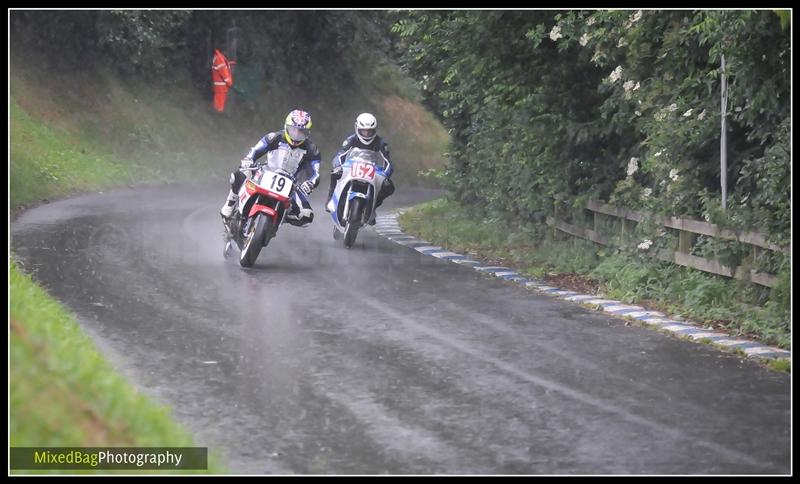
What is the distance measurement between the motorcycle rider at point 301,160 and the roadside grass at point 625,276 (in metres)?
3.00

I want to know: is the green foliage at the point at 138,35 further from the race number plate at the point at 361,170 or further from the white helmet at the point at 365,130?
the race number plate at the point at 361,170

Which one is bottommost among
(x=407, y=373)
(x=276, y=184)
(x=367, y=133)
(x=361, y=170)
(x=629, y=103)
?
(x=407, y=373)

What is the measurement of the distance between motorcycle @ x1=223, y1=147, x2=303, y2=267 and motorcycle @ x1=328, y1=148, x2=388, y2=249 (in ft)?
7.65

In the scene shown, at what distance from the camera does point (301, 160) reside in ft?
57.1

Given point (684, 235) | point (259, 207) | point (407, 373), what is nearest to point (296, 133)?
point (259, 207)

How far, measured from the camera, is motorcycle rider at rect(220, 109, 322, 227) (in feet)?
56.4

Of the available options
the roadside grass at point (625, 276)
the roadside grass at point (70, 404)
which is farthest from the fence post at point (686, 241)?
the roadside grass at point (70, 404)

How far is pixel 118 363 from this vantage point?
10.3m

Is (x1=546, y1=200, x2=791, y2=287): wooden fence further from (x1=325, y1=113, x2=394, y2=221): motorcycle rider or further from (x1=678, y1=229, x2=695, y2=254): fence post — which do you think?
(x1=325, y1=113, x2=394, y2=221): motorcycle rider

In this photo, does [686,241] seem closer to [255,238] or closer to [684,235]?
[684,235]

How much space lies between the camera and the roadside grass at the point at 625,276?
41.0 ft

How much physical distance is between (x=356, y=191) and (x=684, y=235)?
6018mm
